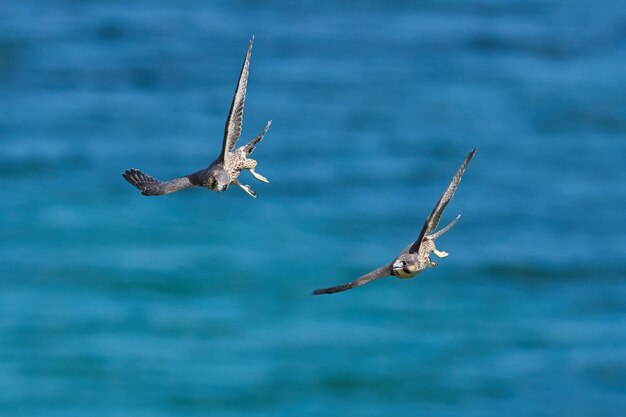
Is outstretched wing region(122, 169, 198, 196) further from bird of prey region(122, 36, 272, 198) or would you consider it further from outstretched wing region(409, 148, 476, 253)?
outstretched wing region(409, 148, 476, 253)

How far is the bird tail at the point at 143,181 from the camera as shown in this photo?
28.9 feet

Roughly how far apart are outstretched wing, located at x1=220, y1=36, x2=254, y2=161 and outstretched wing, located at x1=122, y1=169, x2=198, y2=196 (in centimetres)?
70

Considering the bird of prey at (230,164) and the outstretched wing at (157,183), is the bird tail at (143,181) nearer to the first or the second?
the outstretched wing at (157,183)

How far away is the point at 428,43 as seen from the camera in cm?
2931

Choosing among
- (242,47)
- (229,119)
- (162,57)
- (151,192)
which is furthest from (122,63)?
(229,119)

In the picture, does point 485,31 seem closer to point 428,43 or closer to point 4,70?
point 428,43

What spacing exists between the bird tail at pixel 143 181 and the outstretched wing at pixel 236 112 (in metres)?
1.17

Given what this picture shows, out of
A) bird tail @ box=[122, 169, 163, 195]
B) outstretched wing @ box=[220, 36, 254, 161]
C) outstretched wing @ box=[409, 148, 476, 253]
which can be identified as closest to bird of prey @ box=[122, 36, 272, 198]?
outstretched wing @ box=[220, 36, 254, 161]

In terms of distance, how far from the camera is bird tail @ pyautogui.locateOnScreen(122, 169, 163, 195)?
347 inches

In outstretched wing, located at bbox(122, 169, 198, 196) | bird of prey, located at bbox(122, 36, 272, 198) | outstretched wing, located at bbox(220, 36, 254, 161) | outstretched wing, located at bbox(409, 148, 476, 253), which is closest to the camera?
outstretched wing, located at bbox(409, 148, 476, 253)

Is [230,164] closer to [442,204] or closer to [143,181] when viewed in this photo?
[143,181]

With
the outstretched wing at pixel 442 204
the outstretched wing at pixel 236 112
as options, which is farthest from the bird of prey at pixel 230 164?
the outstretched wing at pixel 442 204

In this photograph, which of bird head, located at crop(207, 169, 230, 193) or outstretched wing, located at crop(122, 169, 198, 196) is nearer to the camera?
bird head, located at crop(207, 169, 230, 193)

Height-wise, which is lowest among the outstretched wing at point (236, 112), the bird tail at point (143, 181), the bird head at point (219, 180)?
the bird tail at point (143, 181)
